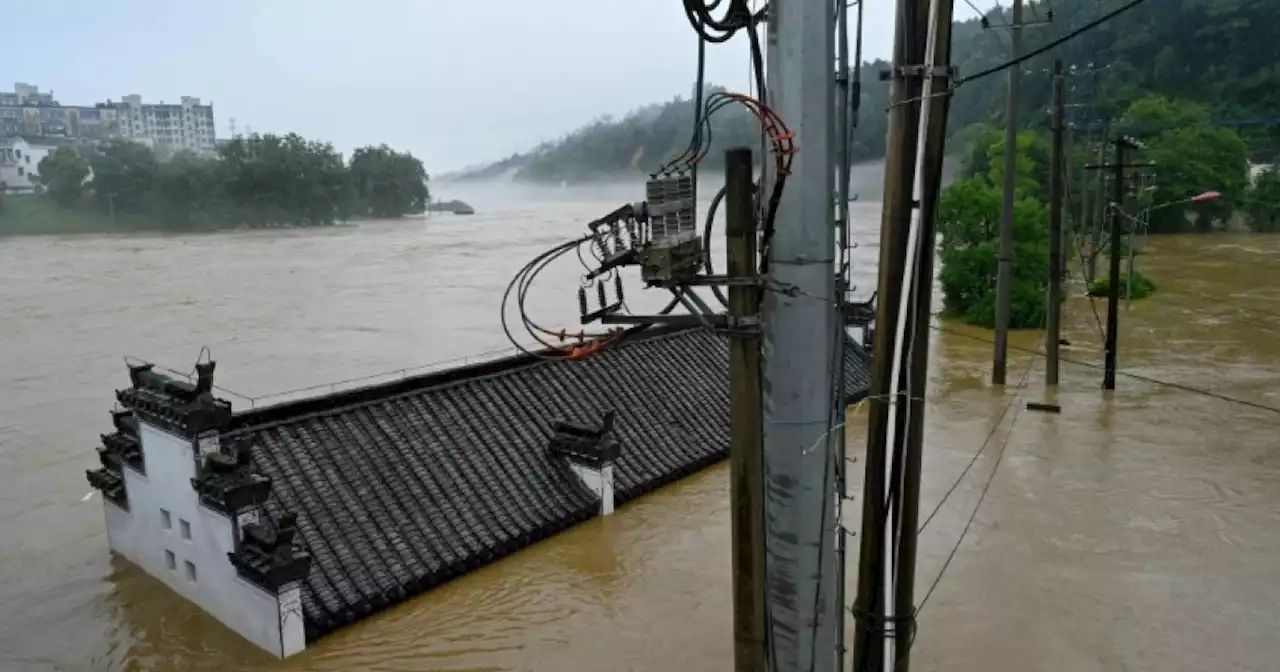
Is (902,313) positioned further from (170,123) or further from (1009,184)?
(170,123)

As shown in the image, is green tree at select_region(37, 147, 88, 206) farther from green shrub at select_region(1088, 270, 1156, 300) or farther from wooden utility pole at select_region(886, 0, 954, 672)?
wooden utility pole at select_region(886, 0, 954, 672)

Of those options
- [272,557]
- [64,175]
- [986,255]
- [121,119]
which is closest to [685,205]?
[272,557]

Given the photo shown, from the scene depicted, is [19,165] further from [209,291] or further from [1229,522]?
[1229,522]

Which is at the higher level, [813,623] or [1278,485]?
[813,623]

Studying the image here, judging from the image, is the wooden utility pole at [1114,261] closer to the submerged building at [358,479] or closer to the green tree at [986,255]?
the green tree at [986,255]

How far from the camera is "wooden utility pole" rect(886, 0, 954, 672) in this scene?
429cm

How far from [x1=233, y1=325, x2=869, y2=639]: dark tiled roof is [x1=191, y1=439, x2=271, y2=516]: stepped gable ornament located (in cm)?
81

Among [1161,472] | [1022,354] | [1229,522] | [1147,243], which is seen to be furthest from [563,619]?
[1147,243]

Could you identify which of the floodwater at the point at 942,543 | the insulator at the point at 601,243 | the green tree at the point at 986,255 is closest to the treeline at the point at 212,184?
the floodwater at the point at 942,543

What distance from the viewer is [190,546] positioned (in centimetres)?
1017

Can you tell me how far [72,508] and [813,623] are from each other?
14717mm

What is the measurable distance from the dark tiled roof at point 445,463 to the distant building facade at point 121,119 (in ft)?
343

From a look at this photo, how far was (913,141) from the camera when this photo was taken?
4.34 meters

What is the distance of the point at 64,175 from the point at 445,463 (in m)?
62.5
